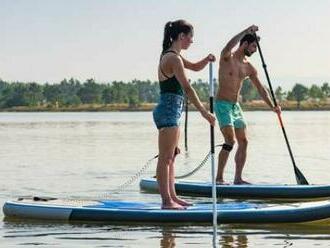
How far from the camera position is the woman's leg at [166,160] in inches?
407

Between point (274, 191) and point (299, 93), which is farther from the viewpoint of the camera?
point (299, 93)

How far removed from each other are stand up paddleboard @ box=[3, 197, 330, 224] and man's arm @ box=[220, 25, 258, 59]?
279 centimetres

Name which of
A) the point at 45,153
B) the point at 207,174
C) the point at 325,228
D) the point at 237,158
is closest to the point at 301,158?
the point at 207,174

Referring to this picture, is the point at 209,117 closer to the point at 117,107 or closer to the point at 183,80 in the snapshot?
the point at 183,80

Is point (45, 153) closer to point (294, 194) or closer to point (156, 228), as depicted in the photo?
point (294, 194)

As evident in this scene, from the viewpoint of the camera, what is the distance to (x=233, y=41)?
1251 centimetres

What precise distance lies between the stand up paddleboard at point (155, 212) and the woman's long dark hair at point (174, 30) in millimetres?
1998

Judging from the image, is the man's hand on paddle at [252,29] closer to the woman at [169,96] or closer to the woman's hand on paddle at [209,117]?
the woman at [169,96]

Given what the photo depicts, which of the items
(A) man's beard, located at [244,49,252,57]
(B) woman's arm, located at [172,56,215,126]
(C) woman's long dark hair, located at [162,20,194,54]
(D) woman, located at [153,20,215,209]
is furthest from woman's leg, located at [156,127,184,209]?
(A) man's beard, located at [244,49,252,57]

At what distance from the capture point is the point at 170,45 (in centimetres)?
1032

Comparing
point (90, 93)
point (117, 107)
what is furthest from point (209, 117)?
point (90, 93)

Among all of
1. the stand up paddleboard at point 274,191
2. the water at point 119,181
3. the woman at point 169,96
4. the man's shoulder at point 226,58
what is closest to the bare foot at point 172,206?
the woman at point 169,96

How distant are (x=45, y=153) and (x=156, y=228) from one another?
15.6 meters

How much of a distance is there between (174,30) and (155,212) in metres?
2.16
